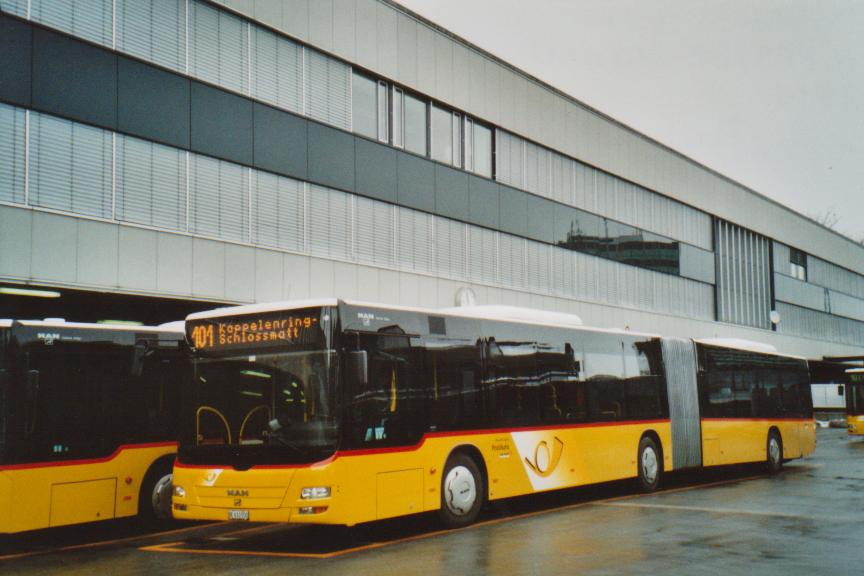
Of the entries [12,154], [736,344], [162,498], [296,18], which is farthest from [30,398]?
[736,344]

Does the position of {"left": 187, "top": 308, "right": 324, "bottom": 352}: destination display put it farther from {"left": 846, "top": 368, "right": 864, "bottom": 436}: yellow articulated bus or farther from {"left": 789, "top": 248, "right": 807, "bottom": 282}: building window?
{"left": 789, "top": 248, "right": 807, "bottom": 282}: building window

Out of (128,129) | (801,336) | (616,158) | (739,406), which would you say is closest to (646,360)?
(739,406)

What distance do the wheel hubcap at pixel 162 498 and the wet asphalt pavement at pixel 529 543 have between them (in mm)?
378

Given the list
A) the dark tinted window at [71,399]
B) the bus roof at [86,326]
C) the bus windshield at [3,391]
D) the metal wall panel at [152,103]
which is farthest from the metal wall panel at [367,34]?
the bus windshield at [3,391]

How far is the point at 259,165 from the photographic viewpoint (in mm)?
21719

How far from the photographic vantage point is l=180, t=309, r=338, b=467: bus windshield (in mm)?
11055

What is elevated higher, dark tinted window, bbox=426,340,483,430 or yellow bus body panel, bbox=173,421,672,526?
dark tinted window, bbox=426,340,483,430

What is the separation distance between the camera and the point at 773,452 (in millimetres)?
22938

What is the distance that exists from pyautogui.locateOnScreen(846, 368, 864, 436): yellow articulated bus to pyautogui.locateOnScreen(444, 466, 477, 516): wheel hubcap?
2724 cm

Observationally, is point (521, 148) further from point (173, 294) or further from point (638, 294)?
point (173, 294)

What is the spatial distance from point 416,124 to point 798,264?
35.3 meters

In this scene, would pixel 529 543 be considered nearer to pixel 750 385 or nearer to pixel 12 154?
pixel 12 154

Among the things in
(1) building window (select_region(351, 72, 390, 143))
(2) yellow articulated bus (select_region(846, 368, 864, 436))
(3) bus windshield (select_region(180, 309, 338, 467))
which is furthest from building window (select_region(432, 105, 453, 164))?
(2) yellow articulated bus (select_region(846, 368, 864, 436))

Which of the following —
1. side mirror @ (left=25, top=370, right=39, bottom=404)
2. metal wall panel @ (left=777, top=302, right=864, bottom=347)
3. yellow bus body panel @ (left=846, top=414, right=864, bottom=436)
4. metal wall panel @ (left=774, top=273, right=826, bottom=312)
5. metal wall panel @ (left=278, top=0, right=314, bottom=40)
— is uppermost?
metal wall panel @ (left=278, top=0, right=314, bottom=40)
